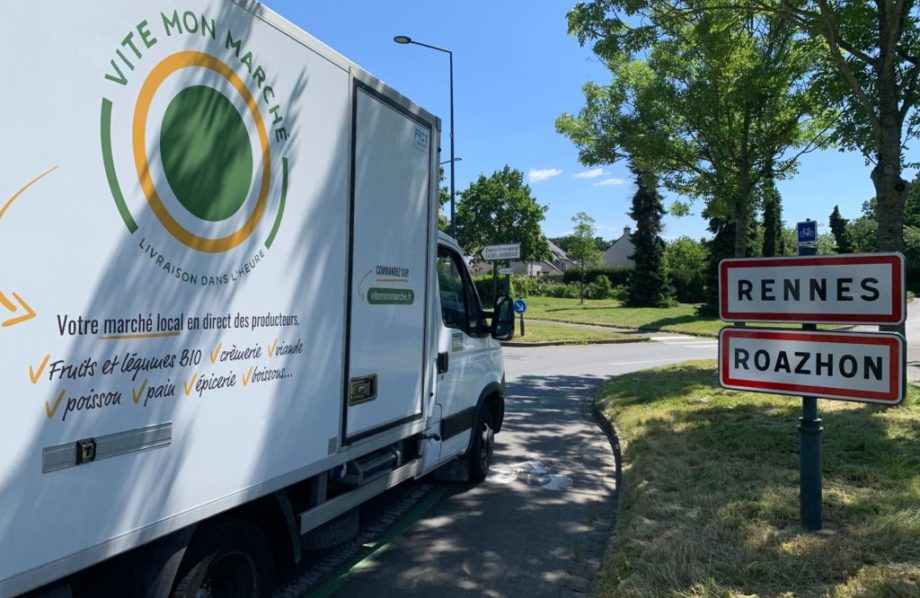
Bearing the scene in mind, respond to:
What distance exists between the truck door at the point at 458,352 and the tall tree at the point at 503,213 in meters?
40.1

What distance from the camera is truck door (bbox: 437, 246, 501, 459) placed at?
464 centimetres

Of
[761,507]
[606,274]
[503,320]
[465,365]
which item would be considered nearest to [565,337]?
[503,320]

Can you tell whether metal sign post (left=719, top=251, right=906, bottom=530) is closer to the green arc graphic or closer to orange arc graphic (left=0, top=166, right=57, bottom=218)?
the green arc graphic

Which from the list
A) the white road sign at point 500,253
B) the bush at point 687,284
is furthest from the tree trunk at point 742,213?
the bush at point 687,284

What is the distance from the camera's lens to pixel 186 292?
91.7 inches

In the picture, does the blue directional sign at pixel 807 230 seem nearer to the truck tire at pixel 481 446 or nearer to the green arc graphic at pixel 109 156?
the truck tire at pixel 481 446

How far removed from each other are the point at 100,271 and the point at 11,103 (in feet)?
1.80

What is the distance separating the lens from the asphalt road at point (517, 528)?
376cm

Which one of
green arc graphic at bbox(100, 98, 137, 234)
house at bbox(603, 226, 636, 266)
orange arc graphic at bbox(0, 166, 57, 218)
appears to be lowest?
orange arc graphic at bbox(0, 166, 57, 218)

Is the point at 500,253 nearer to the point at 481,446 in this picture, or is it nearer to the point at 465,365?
the point at 481,446

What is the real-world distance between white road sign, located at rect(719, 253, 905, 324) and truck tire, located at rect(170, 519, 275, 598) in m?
3.26

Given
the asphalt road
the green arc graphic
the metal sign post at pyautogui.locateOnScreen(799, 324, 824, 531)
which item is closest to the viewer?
the green arc graphic

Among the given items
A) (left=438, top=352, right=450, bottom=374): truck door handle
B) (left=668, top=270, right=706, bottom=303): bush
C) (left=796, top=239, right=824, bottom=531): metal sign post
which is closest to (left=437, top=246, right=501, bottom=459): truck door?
(left=438, top=352, right=450, bottom=374): truck door handle

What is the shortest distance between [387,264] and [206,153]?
1406 mm
